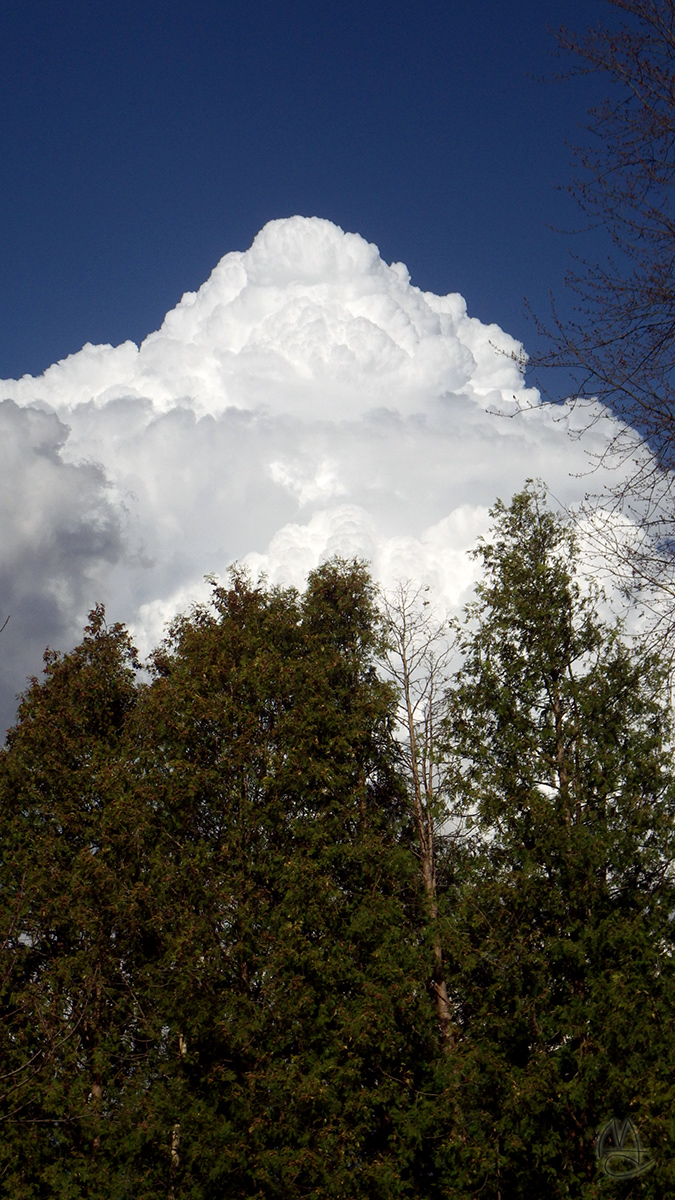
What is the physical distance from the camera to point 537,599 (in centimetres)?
1485

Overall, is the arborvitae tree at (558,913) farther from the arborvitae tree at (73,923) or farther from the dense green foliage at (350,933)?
the arborvitae tree at (73,923)

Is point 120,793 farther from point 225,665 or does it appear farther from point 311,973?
point 311,973

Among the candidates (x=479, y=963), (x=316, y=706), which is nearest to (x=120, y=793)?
(x=316, y=706)

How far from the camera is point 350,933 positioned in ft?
42.2

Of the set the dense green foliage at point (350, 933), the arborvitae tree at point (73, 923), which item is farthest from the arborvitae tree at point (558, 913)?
the arborvitae tree at point (73, 923)

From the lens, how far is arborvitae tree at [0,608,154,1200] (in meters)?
12.5

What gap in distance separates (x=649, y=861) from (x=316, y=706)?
5287 mm

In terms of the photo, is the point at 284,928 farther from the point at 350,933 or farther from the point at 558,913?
the point at 558,913

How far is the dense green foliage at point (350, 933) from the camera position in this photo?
11.6m

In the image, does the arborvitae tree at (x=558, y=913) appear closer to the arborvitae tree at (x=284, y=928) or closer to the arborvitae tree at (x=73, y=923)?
the arborvitae tree at (x=284, y=928)

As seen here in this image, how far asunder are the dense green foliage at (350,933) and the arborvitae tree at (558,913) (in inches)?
1.6

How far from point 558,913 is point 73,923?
7.19 meters

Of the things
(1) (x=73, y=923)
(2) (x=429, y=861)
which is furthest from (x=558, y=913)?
(1) (x=73, y=923)

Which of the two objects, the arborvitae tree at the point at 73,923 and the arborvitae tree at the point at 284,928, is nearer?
the arborvitae tree at the point at 284,928
